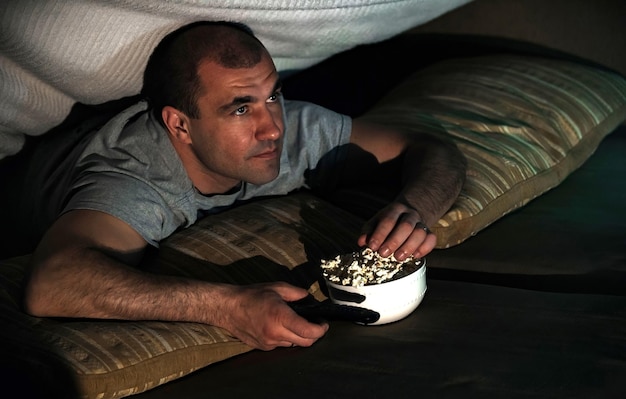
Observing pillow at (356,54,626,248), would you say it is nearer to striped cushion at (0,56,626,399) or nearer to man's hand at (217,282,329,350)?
striped cushion at (0,56,626,399)

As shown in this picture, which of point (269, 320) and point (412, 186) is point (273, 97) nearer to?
point (412, 186)

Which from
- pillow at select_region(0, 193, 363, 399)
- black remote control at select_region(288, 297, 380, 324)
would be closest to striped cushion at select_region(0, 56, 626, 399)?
pillow at select_region(0, 193, 363, 399)

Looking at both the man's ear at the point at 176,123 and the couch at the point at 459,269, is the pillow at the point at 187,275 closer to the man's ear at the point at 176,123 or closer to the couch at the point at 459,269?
the couch at the point at 459,269

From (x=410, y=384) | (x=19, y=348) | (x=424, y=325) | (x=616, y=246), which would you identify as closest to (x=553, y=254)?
(x=616, y=246)

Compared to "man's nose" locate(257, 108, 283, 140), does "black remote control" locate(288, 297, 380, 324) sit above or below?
below

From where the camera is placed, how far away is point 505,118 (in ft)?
6.84

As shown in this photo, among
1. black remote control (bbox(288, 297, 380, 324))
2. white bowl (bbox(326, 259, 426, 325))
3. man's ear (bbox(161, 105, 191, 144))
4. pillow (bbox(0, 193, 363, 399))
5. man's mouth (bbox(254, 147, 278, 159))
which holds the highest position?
man's ear (bbox(161, 105, 191, 144))

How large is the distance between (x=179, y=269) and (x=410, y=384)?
457 mm

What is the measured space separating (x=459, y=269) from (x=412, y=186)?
171mm

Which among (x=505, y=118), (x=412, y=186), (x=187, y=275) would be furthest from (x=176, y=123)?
(x=505, y=118)

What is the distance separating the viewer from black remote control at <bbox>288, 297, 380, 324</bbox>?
1418mm

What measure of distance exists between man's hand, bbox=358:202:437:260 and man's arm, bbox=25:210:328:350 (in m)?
0.15

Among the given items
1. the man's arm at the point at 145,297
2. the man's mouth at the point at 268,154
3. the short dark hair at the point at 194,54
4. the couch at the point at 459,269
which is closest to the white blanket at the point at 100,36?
the short dark hair at the point at 194,54

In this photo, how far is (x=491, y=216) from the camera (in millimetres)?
1818
